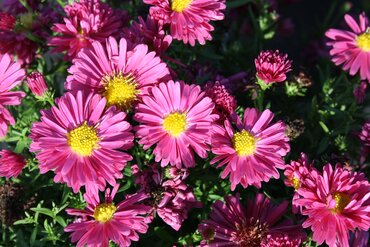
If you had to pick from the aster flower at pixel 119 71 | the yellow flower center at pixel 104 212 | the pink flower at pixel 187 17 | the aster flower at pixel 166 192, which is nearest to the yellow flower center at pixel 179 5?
the pink flower at pixel 187 17

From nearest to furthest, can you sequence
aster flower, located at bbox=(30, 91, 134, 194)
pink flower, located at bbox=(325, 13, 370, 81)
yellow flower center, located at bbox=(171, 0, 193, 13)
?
aster flower, located at bbox=(30, 91, 134, 194), yellow flower center, located at bbox=(171, 0, 193, 13), pink flower, located at bbox=(325, 13, 370, 81)

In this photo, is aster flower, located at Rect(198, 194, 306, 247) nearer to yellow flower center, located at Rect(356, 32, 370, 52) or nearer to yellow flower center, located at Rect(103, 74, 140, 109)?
yellow flower center, located at Rect(103, 74, 140, 109)

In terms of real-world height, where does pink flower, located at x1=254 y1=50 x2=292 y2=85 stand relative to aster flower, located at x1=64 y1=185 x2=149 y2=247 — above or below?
above

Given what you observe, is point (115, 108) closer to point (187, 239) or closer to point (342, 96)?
point (187, 239)

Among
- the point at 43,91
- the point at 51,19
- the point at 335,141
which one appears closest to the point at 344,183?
the point at 335,141

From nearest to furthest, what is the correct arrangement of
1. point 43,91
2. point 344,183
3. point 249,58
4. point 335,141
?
point 344,183, point 43,91, point 335,141, point 249,58

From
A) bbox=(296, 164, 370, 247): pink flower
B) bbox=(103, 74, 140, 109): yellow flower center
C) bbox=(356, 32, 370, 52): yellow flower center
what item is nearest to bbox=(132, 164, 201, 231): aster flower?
bbox=(103, 74, 140, 109): yellow flower center

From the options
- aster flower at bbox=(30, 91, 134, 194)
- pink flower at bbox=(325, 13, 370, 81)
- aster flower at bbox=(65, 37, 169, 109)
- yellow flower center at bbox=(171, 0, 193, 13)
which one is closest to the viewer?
aster flower at bbox=(30, 91, 134, 194)
